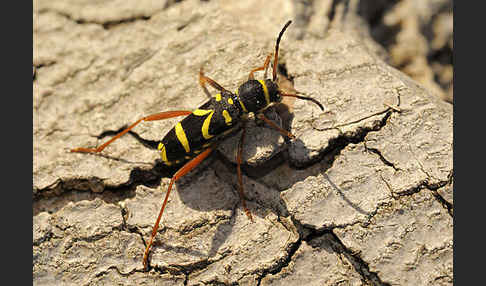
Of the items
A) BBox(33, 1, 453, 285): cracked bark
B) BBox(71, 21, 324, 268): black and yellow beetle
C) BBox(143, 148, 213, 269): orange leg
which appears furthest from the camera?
BBox(71, 21, 324, 268): black and yellow beetle

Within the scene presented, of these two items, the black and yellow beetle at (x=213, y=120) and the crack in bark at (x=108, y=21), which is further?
the crack in bark at (x=108, y=21)

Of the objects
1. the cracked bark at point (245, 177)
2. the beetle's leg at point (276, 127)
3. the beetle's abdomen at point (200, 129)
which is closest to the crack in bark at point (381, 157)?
the cracked bark at point (245, 177)

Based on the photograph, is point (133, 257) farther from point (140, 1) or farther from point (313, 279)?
point (140, 1)

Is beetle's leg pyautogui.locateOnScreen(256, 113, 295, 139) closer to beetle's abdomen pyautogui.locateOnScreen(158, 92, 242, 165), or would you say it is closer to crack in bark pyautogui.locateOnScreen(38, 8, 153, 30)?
beetle's abdomen pyautogui.locateOnScreen(158, 92, 242, 165)

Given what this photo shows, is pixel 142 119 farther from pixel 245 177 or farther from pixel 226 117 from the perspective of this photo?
pixel 245 177

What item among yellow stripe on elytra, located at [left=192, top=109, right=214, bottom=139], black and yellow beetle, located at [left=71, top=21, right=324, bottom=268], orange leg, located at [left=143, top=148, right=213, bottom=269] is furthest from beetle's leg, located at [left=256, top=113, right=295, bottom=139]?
orange leg, located at [left=143, top=148, right=213, bottom=269]

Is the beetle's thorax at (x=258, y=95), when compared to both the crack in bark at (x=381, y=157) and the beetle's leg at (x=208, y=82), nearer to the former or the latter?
the beetle's leg at (x=208, y=82)
